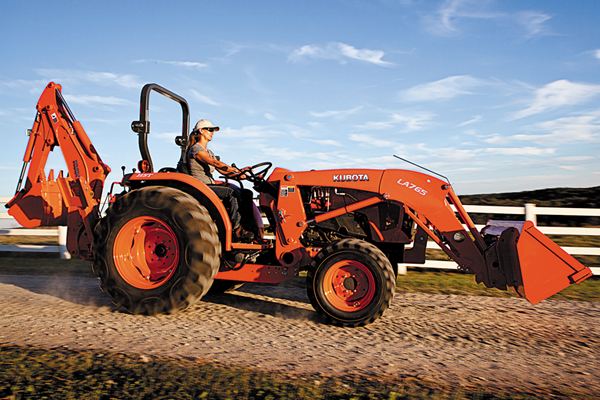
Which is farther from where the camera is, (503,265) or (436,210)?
(436,210)

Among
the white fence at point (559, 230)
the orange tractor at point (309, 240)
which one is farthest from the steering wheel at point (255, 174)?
the white fence at point (559, 230)

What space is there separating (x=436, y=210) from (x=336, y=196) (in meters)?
0.99

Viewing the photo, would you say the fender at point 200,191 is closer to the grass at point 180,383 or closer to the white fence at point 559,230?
the grass at point 180,383

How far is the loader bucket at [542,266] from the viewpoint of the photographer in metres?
3.59

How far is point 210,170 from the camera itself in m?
4.92

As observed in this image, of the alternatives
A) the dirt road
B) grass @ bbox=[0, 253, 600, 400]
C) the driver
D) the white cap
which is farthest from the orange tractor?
grass @ bbox=[0, 253, 600, 400]

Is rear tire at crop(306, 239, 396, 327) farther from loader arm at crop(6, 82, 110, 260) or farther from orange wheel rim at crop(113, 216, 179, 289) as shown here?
loader arm at crop(6, 82, 110, 260)

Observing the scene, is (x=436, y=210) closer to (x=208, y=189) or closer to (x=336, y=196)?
(x=336, y=196)

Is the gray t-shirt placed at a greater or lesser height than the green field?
greater

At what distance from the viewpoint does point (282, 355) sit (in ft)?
10.0

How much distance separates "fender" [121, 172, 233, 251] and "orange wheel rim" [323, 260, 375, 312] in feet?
3.58

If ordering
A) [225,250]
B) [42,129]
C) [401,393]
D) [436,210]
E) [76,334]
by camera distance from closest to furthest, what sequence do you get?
[401,393] < [76,334] < [436,210] < [225,250] < [42,129]

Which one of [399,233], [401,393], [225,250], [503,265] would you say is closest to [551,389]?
[401,393]

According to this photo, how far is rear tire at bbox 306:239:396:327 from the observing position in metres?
3.73
